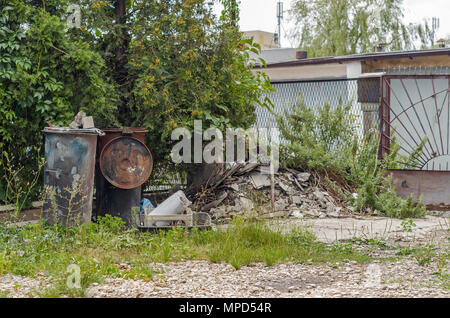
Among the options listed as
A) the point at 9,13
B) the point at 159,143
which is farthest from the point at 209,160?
the point at 9,13

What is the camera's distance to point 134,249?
606cm

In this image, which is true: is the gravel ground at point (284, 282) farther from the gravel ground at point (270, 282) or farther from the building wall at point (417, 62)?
the building wall at point (417, 62)

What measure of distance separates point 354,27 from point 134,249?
27.1 metres

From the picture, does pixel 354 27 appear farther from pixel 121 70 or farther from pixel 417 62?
pixel 121 70

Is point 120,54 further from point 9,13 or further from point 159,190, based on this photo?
point 159,190

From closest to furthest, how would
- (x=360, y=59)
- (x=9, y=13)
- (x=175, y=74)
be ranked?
(x=9, y=13), (x=175, y=74), (x=360, y=59)

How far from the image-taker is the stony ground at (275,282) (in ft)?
14.5

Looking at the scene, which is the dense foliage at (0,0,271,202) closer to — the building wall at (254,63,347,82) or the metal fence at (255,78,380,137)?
the metal fence at (255,78,380,137)

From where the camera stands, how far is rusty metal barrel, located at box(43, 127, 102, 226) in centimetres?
659

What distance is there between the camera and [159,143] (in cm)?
891

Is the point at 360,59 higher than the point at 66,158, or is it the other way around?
the point at 360,59

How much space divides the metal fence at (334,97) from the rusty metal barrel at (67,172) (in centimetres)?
615

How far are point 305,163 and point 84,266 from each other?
5.93 m

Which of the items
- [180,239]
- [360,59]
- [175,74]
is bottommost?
[180,239]
